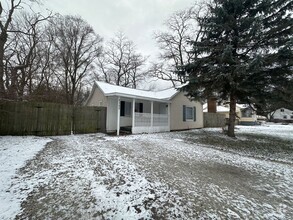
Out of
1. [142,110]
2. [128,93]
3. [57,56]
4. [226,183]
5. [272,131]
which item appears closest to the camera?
[226,183]

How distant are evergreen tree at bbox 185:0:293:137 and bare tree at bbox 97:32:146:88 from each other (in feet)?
62.1

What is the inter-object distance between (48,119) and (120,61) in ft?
67.8

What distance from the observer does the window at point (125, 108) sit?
12.6m

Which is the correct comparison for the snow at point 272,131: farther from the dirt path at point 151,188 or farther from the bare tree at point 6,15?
the bare tree at point 6,15

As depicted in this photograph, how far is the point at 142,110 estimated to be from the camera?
13758 mm

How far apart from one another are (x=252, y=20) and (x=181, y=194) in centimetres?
983

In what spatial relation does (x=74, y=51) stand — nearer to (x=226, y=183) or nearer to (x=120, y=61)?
(x=120, y=61)

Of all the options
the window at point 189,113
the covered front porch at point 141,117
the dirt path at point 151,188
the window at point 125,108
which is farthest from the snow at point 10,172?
the window at point 189,113

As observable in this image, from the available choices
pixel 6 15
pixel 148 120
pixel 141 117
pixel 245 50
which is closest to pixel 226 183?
pixel 141 117

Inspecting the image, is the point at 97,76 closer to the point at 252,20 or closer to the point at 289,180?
the point at 252,20

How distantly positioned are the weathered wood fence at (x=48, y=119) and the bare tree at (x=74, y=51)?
11097 millimetres

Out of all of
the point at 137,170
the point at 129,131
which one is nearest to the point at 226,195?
the point at 137,170

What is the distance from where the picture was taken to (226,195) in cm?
312

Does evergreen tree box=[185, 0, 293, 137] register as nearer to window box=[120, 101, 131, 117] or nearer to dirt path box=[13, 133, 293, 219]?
window box=[120, 101, 131, 117]
